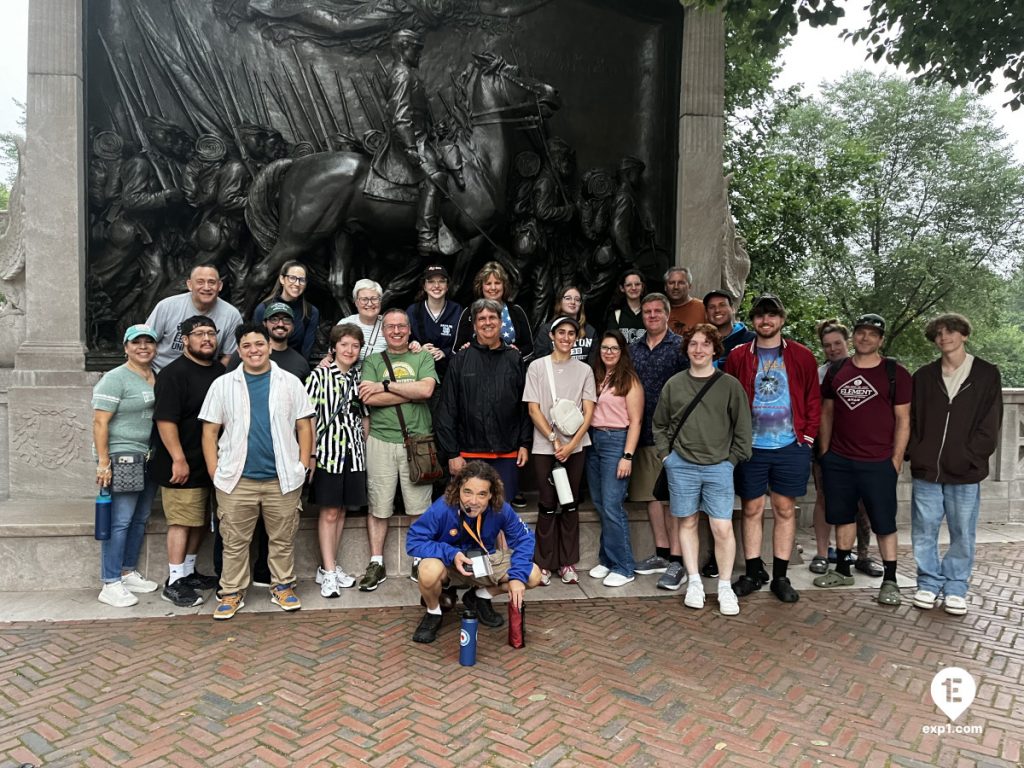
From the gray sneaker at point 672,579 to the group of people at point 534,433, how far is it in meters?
0.03

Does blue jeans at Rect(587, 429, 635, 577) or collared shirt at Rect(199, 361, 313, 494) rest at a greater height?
collared shirt at Rect(199, 361, 313, 494)

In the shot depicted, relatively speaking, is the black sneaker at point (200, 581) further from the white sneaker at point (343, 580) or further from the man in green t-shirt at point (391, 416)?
the man in green t-shirt at point (391, 416)

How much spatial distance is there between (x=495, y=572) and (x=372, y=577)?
4.48 ft

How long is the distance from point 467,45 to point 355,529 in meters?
5.55

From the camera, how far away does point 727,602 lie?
483 centimetres

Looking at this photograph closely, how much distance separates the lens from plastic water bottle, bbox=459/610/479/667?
3904mm

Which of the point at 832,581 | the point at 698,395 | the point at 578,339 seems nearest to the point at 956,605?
the point at 832,581

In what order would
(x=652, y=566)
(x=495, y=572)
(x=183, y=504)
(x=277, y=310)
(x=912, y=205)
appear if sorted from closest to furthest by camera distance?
(x=495, y=572)
(x=183, y=504)
(x=277, y=310)
(x=652, y=566)
(x=912, y=205)

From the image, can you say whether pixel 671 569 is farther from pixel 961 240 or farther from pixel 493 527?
pixel 961 240

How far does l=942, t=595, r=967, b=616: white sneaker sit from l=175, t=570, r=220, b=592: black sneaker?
528 cm

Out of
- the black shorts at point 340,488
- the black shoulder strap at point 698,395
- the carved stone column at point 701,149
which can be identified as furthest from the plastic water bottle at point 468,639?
the carved stone column at point 701,149

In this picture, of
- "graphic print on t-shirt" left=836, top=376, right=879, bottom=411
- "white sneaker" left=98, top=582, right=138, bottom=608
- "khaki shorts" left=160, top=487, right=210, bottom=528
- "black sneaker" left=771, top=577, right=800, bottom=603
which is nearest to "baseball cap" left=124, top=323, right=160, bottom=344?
"khaki shorts" left=160, top=487, right=210, bottom=528

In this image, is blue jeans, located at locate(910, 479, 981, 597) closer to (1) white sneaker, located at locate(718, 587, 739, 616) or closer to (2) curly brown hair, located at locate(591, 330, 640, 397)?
(1) white sneaker, located at locate(718, 587, 739, 616)

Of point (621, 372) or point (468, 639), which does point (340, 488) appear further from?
point (621, 372)
